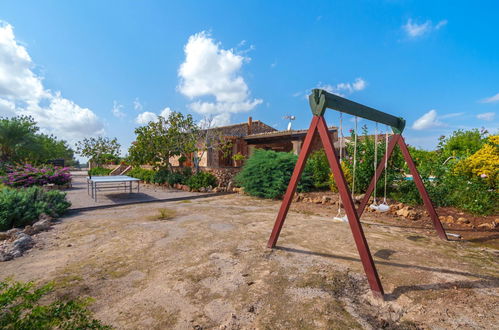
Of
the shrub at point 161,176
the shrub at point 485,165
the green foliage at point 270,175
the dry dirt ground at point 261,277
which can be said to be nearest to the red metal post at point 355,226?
the dry dirt ground at point 261,277

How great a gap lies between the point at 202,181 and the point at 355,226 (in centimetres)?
871

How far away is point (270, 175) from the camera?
27.1 feet

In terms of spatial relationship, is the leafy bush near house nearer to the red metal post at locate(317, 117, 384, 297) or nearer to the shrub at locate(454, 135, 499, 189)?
the red metal post at locate(317, 117, 384, 297)

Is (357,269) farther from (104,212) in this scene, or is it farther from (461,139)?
(461,139)

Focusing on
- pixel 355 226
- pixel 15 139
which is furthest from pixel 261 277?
pixel 15 139

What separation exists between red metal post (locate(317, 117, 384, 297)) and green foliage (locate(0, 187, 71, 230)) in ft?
19.3

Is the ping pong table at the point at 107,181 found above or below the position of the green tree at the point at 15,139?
below

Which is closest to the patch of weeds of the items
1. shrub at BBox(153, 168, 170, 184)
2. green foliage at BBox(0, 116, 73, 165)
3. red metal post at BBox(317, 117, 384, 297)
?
red metal post at BBox(317, 117, 384, 297)

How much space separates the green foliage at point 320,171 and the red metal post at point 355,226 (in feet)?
19.9

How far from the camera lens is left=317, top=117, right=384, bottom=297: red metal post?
7.30ft

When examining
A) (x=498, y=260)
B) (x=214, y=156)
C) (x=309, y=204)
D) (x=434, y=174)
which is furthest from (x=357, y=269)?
(x=214, y=156)

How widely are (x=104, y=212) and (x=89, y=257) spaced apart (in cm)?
345

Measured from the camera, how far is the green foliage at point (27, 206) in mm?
4445

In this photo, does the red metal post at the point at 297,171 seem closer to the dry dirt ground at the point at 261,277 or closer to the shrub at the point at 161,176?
the dry dirt ground at the point at 261,277
